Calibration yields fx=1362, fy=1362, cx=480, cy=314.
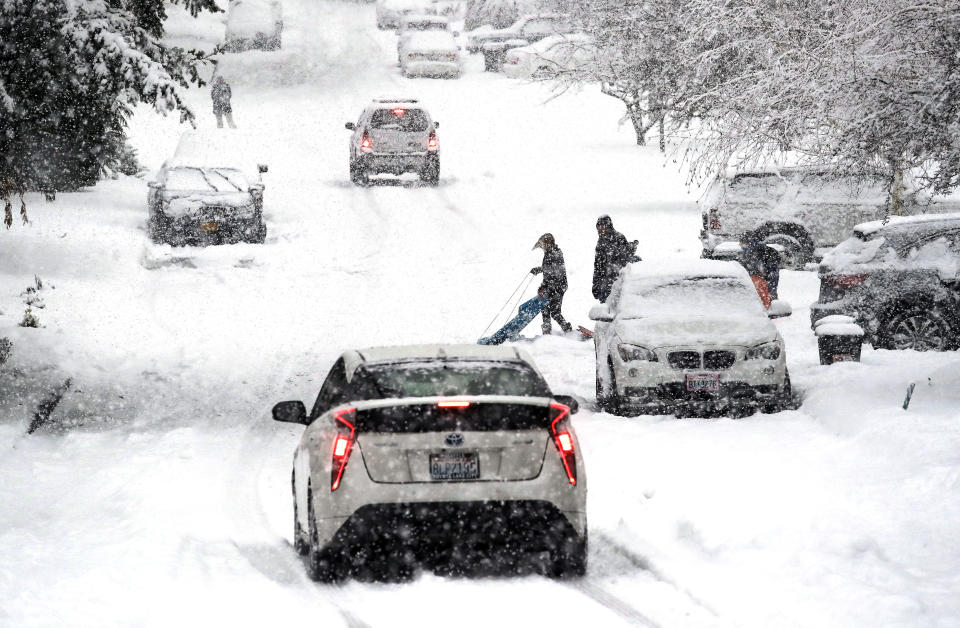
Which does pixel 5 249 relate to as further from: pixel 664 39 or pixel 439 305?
pixel 664 39

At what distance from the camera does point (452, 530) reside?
25.3 ft

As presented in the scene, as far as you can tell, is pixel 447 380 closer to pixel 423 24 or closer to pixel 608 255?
pixel 608 255

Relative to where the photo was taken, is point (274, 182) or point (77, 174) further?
point (274, 182)

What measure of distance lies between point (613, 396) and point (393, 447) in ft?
20.5

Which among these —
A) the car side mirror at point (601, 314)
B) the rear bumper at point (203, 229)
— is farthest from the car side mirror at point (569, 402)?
the rear bumper at point (203, 229)

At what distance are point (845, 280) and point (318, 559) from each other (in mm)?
10401

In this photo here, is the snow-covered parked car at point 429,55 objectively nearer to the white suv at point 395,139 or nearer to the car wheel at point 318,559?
the white suv at point 395,139

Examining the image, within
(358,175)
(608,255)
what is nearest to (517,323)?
(608,255)

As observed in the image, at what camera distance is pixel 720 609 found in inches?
293

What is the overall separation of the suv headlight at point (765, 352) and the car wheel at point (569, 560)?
5.80 metres

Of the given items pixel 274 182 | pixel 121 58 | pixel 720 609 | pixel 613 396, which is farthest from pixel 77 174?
pixel 274 182

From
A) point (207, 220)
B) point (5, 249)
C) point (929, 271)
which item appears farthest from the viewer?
point (207, 220)

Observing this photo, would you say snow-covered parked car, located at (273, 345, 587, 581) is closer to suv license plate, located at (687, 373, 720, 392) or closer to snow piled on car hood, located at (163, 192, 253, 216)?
suv license plate, located at (687, 373, 720, 392)

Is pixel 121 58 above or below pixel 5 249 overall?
above
